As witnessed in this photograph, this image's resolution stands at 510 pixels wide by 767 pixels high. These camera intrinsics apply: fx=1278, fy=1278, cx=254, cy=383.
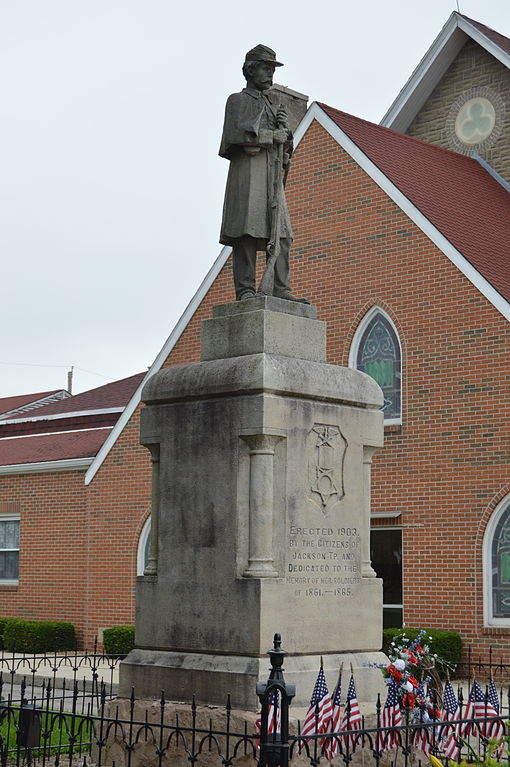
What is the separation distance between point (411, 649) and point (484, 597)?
367 inches

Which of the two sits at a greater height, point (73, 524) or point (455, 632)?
point (73, 524)

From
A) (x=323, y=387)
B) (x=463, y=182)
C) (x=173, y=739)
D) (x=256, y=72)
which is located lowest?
(x=173, y=739)

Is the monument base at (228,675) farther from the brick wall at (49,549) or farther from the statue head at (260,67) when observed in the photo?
the brick wall at (49,549)

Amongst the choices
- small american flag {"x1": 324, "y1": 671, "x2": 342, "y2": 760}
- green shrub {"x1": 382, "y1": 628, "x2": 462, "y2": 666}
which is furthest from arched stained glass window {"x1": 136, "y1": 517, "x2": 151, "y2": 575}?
small american flag {"x1": 324, "y1": 671, "x2": 342, "y2": 760}

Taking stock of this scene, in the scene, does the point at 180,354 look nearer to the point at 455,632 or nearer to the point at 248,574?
the point at 455,632

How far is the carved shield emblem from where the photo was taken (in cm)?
948

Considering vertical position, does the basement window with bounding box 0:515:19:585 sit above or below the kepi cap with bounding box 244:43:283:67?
below

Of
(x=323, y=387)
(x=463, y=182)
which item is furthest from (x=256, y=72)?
(x=463, y=182)

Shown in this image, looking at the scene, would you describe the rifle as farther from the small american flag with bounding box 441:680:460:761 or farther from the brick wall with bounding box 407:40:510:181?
the brick wall with bounding box 407:40:510:181

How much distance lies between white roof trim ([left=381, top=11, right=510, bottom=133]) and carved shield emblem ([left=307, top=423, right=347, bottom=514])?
1715 cm

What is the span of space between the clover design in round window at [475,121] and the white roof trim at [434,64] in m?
0.92

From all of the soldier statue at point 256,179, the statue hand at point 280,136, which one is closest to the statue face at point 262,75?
the soldier statue at point 256,179

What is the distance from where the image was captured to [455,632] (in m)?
18.6

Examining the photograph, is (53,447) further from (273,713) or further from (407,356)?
(273,713)
